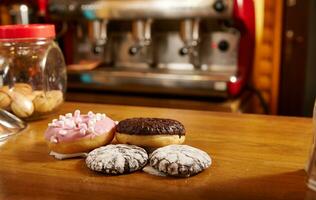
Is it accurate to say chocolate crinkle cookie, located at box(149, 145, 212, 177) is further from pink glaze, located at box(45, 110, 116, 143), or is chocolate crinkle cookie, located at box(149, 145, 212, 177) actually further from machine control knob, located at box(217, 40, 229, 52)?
machine control knob, located at box(217, 40, 229, 52)

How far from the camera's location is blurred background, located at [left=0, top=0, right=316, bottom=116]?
1.47 meters

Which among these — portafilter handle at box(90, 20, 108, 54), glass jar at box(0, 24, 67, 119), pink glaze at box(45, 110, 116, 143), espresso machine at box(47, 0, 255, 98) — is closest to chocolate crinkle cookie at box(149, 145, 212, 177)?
pink glaze at box(45, 110, 116, 143)

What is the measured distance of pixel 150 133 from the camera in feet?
1.98

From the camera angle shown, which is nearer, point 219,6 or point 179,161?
point 179,161

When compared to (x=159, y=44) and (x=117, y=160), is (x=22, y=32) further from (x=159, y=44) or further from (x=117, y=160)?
(x=159, y=44)

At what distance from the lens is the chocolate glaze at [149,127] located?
606 mm

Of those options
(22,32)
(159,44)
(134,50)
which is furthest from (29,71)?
(159,44)

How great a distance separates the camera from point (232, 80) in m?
1.41

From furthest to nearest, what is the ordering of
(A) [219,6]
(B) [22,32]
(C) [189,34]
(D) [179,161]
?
(C) [189,34]
(A) [219,6]
(B) [22,32]
(D) [179,161]

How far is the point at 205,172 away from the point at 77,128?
0.69ft

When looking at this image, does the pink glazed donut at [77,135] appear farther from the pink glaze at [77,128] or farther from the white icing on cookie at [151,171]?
the white icing on cookie at [151,171]

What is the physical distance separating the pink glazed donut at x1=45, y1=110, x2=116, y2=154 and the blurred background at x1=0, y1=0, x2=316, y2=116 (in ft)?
2.72

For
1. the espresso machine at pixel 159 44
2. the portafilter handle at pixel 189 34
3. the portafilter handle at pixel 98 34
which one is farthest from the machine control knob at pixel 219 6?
the portafilter handle at pixel 98 34

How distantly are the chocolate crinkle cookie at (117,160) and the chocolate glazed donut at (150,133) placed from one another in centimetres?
3
